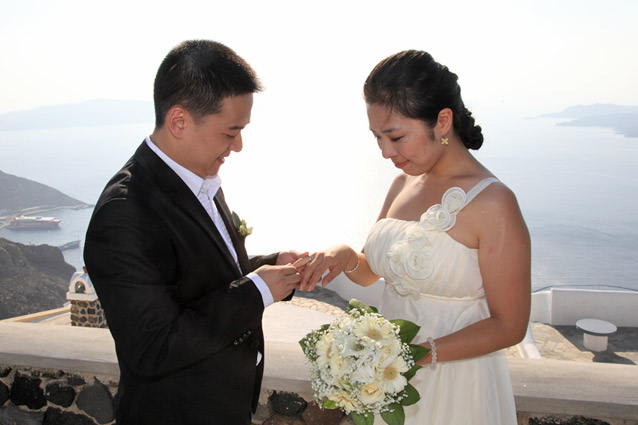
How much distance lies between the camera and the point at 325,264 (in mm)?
2184

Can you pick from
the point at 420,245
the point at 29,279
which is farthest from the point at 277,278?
the point at 29,279

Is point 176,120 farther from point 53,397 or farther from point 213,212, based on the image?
point 53,397

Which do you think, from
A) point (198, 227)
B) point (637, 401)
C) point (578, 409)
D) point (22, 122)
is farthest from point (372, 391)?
point (22, 122)

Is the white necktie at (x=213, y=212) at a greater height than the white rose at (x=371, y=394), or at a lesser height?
greater

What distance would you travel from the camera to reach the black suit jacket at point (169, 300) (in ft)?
4.41

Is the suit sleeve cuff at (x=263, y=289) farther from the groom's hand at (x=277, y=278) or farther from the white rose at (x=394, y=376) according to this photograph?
the white rose at (x=394, y=376)

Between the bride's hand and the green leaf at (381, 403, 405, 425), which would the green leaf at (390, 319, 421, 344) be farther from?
the bride's hand

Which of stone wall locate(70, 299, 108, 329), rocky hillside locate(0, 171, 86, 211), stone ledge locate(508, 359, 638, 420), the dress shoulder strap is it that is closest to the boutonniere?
the dress shoulder strap

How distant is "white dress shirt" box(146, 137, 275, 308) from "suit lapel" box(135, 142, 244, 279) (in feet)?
0.11

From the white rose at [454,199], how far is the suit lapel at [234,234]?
0.80 meters

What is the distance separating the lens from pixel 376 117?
1.99 m

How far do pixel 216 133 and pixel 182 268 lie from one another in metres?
0.46

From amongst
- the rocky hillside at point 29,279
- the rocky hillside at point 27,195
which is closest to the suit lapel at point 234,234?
the rocky hillside at point 29,279

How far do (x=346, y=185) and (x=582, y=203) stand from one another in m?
28.6
